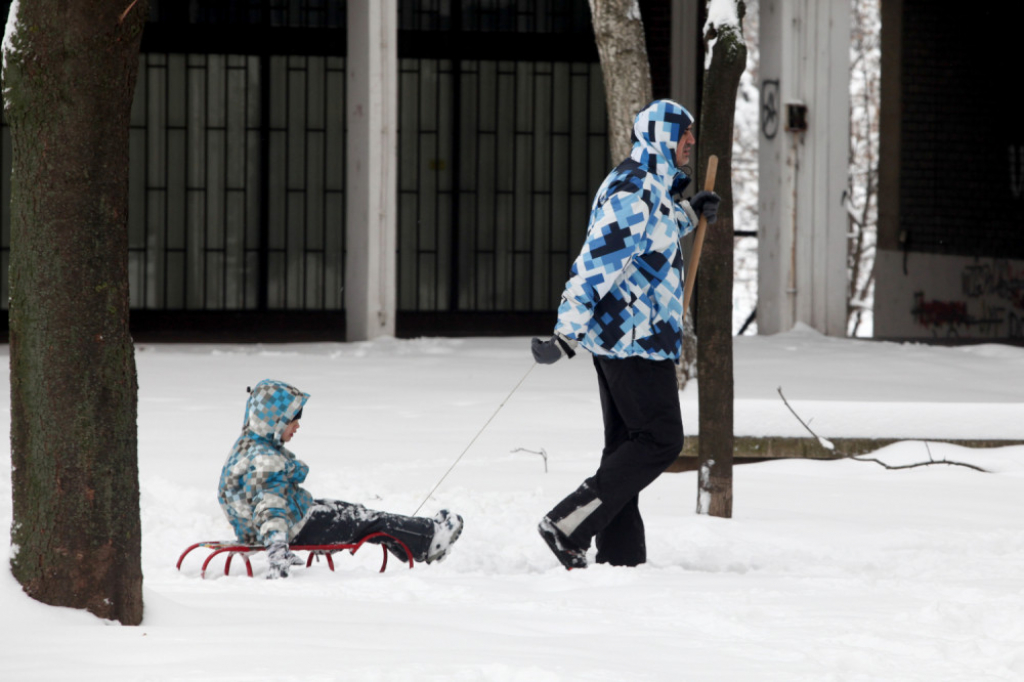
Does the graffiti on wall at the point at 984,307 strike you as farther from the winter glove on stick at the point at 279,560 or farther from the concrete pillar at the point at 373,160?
the winter glove on stick at the point at 279,560

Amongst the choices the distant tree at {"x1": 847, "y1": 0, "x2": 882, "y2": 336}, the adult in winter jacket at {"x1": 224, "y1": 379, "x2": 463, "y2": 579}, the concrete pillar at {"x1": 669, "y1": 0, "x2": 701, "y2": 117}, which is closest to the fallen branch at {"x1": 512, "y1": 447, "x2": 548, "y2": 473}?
the adult in winter jacket at {"x1": 224, "y1": 379, "x2": 463, "y2": 579}

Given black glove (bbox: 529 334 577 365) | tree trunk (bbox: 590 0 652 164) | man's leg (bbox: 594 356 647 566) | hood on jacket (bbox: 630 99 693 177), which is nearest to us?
black glove (bbox: 529 334 577 365)

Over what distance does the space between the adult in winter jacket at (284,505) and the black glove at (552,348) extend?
0.90 m

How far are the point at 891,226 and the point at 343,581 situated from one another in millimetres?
15131

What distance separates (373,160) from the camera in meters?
12.3

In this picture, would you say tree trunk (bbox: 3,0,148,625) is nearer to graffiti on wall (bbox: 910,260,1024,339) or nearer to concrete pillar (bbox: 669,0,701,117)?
concrete pillar (bbox: 669,0,701,117)

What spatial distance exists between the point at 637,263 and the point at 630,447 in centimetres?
67

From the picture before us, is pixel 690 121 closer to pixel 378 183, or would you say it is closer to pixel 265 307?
pixel 378 183

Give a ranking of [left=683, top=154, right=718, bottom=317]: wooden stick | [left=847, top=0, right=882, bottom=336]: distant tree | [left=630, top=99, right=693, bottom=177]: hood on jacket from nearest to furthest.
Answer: [left=630, top=99, right=693, bottom=177]: hood on jacket
[left=683, top=154, right=718, bottom=317]: wooden stick
[left=847, top=0, right=882, bottom=336]: distant tree

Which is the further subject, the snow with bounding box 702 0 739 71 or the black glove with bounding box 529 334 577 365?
the snow with bounding box 702 0 739 71

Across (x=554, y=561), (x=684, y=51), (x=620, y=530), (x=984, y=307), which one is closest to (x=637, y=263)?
(x=620, y=530)

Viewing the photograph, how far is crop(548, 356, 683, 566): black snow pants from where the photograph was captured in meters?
4.61

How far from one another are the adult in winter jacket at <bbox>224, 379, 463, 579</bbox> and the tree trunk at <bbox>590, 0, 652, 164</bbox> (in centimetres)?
414

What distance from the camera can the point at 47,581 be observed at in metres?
3.33
